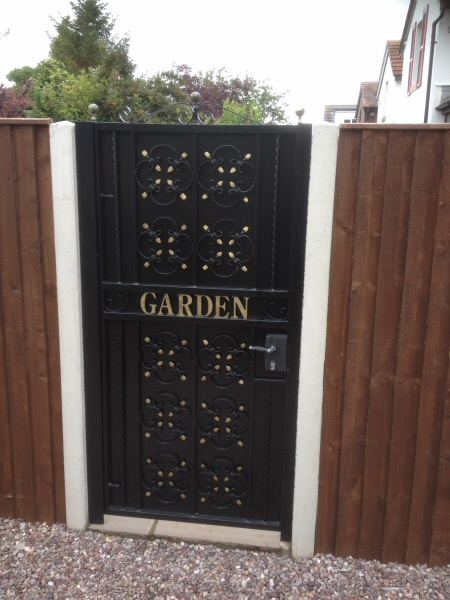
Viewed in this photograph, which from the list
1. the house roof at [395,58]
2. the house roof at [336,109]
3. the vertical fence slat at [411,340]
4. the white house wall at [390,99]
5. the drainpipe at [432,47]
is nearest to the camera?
the vertical fence slat at [411,340]

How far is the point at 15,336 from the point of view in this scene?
3121mm

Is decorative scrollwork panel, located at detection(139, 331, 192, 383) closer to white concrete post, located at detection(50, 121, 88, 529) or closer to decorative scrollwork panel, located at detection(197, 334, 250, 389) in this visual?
decorative scrollwork panel, located at detection(197, 334, 250, 389)

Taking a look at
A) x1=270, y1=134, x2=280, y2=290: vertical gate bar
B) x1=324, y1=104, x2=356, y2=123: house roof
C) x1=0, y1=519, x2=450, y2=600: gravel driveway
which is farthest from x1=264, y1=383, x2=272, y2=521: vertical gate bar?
x1=324, y1=104, x2=356, y2=123: house roof

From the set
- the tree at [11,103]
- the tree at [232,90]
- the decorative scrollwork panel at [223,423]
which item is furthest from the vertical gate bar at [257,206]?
the tree at [232,90]

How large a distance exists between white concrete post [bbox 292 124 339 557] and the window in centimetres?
1302

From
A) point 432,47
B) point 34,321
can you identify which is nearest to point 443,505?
point 34,321

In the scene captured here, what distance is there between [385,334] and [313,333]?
388 mm

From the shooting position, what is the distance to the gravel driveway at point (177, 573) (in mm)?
2795

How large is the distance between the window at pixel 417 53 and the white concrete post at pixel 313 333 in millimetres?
13022

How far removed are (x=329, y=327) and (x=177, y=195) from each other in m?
1.14

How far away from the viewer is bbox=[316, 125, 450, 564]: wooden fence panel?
265 centimetres

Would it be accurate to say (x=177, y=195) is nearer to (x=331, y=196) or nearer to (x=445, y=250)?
(x=331, y=196)

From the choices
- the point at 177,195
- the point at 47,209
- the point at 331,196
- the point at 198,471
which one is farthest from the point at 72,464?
the point at 331,196

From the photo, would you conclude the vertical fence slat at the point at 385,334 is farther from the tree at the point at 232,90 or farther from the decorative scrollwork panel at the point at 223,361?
the tree at the point at 232,90
